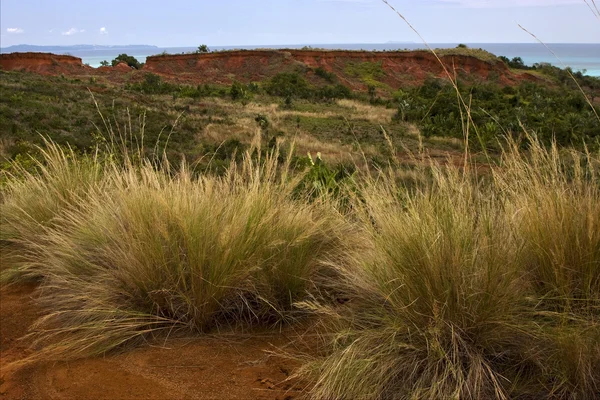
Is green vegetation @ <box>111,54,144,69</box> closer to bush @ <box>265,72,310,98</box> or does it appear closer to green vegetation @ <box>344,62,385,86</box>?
bush @ <box>265,72,310,98</box>

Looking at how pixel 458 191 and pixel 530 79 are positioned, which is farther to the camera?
pixel 530 79

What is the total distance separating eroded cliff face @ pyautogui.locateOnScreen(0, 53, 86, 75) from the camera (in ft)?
169

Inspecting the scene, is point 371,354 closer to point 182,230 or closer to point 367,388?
point 367,388

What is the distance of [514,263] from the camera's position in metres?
2.44

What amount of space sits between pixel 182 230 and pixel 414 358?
1.43 meters

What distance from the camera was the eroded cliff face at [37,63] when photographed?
2025 inches

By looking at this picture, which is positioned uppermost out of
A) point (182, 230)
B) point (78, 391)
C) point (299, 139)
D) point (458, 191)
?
point (458, 191)

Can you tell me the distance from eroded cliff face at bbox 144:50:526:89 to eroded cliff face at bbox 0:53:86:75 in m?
7.29

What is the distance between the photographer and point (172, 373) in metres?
2.71

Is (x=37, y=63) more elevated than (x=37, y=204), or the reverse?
(x=37, y=204)

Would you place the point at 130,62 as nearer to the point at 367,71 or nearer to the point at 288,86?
the point at 288,86

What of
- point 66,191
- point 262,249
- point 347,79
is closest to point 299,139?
point 66,191

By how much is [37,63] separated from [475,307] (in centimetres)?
5708

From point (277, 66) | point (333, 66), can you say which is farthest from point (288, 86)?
point (333, 66)
